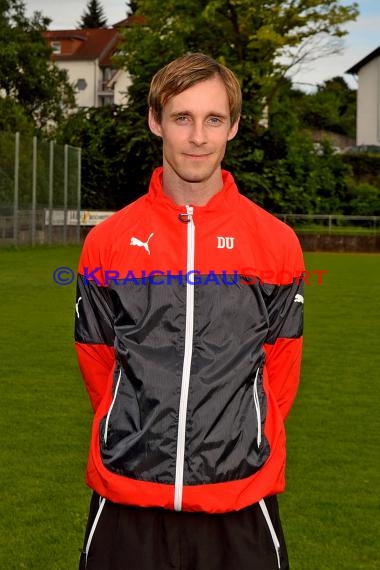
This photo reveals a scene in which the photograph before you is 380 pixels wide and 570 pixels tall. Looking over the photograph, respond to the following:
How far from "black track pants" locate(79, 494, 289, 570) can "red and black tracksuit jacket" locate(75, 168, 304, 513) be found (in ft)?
0.22

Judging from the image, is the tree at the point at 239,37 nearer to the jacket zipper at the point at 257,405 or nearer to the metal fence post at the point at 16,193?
the metal fence post at the point at 16,193

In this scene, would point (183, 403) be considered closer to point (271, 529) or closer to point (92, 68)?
point (271, 529)

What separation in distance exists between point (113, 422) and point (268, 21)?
46.3 metres

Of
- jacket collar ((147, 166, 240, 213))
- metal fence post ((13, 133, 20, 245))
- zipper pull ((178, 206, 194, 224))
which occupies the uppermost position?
metal fence post ((13, 133, 20, 245))

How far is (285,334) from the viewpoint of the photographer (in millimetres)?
2863

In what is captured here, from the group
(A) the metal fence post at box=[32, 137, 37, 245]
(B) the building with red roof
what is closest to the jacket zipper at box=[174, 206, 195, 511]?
(A) the metal fence post at box=[32, 137, 37, 245]

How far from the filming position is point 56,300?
17188 millimetres

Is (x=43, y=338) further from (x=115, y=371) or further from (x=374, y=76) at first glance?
(x=374, y=76)

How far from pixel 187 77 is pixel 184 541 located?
1179mm

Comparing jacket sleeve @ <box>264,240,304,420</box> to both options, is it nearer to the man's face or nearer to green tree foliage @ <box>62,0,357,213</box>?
the man's face

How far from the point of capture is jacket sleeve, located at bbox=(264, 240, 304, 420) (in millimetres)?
2814

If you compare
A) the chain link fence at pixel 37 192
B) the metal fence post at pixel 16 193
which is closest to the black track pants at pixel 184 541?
the chain link fence at pixel 37 192

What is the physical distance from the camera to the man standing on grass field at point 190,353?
2.57 metres

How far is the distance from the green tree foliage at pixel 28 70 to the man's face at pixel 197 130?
54.6 metres
